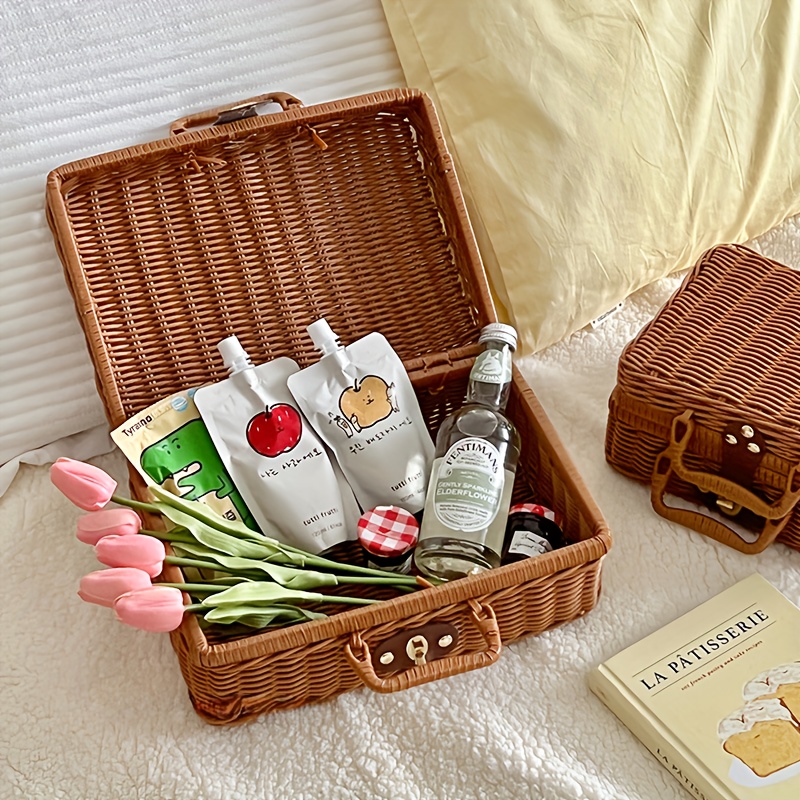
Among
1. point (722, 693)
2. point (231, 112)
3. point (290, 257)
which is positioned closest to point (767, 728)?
point (722, 693)

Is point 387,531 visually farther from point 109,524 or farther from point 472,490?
point 109,524

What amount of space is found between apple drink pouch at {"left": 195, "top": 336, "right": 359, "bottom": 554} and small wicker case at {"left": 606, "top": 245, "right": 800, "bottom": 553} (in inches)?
13.0

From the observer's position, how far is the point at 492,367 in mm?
959

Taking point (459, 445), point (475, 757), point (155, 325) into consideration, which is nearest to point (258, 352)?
point (155, 325)

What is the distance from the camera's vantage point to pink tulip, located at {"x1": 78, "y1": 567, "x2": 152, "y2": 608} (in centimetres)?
72

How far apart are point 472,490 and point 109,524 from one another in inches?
13.3

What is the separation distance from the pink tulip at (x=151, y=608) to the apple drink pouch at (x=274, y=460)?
0.76ft

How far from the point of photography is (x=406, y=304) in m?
1.09

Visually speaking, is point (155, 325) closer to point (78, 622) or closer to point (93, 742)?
point (78, 622)

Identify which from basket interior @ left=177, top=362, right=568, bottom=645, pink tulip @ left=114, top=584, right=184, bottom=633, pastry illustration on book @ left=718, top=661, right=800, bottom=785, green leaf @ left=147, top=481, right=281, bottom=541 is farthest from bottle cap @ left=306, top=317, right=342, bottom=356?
pastry illustration on book @ left=718, top=661, right=800, bottom=785

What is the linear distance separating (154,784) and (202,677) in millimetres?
107

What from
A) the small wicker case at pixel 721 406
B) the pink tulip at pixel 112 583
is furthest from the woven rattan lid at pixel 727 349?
the pink tulip at pixel 112 583

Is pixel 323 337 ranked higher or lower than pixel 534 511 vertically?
higher

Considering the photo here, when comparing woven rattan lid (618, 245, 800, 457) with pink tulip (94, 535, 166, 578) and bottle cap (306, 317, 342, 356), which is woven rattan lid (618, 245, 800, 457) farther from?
pink tulip (94, 535, 166, 578)
